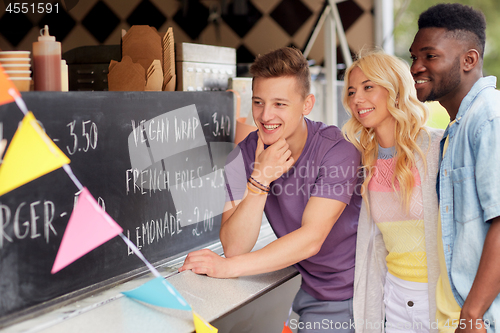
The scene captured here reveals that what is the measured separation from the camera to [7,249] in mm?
972

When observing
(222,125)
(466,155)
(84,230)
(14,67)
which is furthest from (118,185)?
(466,155)

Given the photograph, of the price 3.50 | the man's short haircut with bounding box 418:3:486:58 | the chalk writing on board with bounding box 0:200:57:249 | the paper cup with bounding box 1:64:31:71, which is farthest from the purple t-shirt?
the paper cup with bounding box 1:64:31:71

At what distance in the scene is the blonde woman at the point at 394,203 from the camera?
1316 millimetres

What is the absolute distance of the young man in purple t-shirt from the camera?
1.37 m

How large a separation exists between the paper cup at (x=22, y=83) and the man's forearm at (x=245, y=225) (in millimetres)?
688

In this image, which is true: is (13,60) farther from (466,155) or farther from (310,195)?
(466,155)

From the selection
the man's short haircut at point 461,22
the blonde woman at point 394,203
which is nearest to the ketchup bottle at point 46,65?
the blonde woman at point 394,203

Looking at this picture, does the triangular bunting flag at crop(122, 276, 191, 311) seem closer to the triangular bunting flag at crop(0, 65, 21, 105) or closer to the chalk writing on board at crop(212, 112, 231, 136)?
the triangular bunting flag at crop(0, 65, 21, 105)

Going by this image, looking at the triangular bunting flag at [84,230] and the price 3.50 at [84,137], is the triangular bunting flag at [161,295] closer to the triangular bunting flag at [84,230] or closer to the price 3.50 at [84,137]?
the triangular bunting flag at [84,230]

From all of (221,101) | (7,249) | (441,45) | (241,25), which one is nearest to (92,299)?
(7,249)

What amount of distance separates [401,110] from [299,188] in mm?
401

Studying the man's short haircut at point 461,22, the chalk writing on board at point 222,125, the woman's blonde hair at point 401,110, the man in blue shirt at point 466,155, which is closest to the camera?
the man in blue shirt at point 466,155

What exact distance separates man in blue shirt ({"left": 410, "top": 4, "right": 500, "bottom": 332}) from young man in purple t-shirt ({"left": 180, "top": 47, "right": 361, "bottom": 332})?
0.30 m

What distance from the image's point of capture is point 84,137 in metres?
1.13
